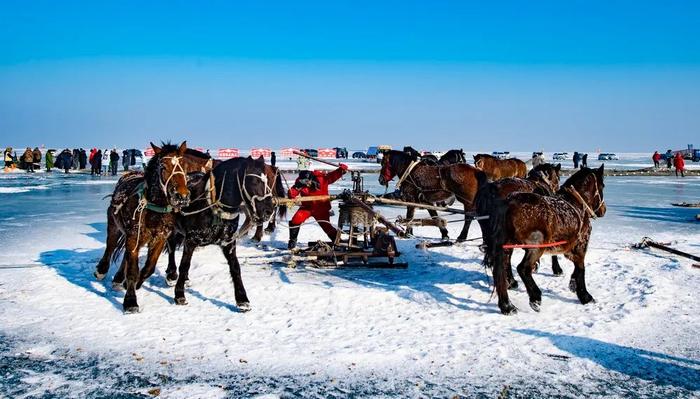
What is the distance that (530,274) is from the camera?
20.9ft

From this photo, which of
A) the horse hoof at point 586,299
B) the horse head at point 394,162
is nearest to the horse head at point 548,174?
the horse head at point 394,162

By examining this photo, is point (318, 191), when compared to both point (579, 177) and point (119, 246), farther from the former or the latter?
point (579, 177)

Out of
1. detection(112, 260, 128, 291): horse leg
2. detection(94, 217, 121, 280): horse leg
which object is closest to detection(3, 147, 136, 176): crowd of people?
detection(94, 217, 121, 280): horse leg

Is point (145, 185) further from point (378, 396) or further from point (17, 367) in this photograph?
point (378, 396)

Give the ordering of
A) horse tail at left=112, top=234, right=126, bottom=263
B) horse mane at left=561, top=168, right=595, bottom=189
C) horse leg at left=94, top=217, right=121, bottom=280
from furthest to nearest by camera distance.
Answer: horse leg at left=94, top=217, right=121, bottom=280
horse tail at left=112, top=234, right=126, bottom=263
horse mane at left=561, top=168, right=595, bottom=189

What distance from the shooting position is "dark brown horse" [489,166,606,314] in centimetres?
627

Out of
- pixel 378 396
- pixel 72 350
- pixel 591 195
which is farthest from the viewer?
pixel 591 195

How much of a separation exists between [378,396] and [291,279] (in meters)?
3.80

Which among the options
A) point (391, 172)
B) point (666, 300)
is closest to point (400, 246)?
point (391, 172)

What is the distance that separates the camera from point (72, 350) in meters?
5.21

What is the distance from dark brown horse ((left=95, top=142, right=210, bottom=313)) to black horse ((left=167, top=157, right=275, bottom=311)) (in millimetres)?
255

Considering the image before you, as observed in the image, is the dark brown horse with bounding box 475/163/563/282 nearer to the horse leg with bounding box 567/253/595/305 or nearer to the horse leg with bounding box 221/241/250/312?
the horse leg with bounding box 567/253/595/305

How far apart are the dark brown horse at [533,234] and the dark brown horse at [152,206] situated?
3725 mm

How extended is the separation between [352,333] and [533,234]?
2.43m
